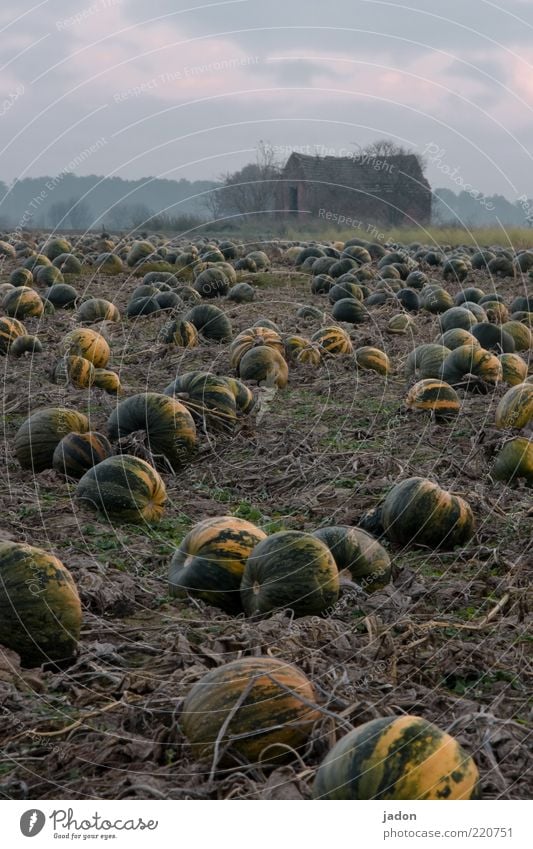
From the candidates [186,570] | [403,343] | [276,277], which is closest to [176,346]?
[403,343]

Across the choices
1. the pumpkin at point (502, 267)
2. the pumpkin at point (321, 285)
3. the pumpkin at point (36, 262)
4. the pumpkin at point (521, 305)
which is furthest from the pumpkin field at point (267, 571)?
the pumpkin at point (502, 267)

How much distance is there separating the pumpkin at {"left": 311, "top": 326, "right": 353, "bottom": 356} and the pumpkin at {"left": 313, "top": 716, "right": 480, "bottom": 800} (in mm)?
11413

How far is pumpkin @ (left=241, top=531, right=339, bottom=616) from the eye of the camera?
5.84 meters

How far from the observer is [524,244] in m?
40.9

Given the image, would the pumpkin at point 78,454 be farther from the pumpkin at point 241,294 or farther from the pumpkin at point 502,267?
the pumpkin at point 502,267

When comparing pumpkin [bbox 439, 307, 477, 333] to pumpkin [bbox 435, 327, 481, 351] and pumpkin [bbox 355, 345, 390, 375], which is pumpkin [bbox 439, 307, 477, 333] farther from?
pumpkin [bbox 355, 345, 390, 375]

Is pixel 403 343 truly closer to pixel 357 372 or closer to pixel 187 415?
pixel 357 372

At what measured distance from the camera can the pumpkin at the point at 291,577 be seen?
584cm

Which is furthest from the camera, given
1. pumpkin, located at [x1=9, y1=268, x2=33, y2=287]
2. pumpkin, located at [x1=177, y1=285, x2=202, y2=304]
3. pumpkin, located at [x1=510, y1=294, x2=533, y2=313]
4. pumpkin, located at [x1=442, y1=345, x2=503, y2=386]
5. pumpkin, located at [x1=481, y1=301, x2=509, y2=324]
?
pumpkin, located at [x1=9, y1=268, x2=33, y2=287]

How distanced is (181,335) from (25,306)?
15.6 ft

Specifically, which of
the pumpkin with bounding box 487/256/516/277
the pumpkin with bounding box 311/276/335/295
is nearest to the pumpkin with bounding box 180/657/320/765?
the pumpkin with bounding box 311/276/335/295

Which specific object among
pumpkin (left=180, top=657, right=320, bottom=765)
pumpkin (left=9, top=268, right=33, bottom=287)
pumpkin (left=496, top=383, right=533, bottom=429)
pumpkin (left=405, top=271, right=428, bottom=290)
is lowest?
pumpkin (left=180, top=657, right=320, bottom=765)

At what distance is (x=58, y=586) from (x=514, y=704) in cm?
265

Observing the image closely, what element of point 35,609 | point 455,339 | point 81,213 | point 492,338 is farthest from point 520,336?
point 81,213
